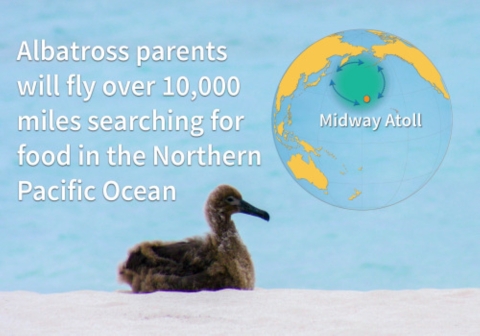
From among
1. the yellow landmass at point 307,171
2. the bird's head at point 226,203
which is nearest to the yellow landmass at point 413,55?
the yellow landmass at point 307,171

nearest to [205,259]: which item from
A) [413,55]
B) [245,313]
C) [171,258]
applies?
[171,258]

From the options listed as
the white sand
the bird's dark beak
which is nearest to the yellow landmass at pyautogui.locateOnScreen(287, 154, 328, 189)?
the bird's dark beak

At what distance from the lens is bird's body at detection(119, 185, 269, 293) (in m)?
11.0

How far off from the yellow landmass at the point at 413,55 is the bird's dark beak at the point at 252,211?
Result: 284cm

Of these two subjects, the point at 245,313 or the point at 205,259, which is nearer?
the point at 245,313

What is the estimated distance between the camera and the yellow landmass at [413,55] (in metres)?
12.6

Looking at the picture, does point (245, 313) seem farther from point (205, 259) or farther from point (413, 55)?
point (413, 55)

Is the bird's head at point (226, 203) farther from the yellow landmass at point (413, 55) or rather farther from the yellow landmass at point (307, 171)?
the yellow landmass at point (413, 55)

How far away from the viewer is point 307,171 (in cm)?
1258

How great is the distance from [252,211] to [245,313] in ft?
7.87

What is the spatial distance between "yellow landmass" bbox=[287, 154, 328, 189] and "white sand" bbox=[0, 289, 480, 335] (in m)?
2.23

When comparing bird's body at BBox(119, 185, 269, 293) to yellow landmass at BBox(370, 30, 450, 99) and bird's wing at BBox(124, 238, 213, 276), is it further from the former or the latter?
yellow landmass at BBox(370, 30, 450, 99)

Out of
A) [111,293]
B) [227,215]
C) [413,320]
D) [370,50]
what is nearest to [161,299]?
[111,293]

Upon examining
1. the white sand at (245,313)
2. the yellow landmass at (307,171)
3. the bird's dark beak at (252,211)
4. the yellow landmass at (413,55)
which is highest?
the yellow landmass at (413,55)
